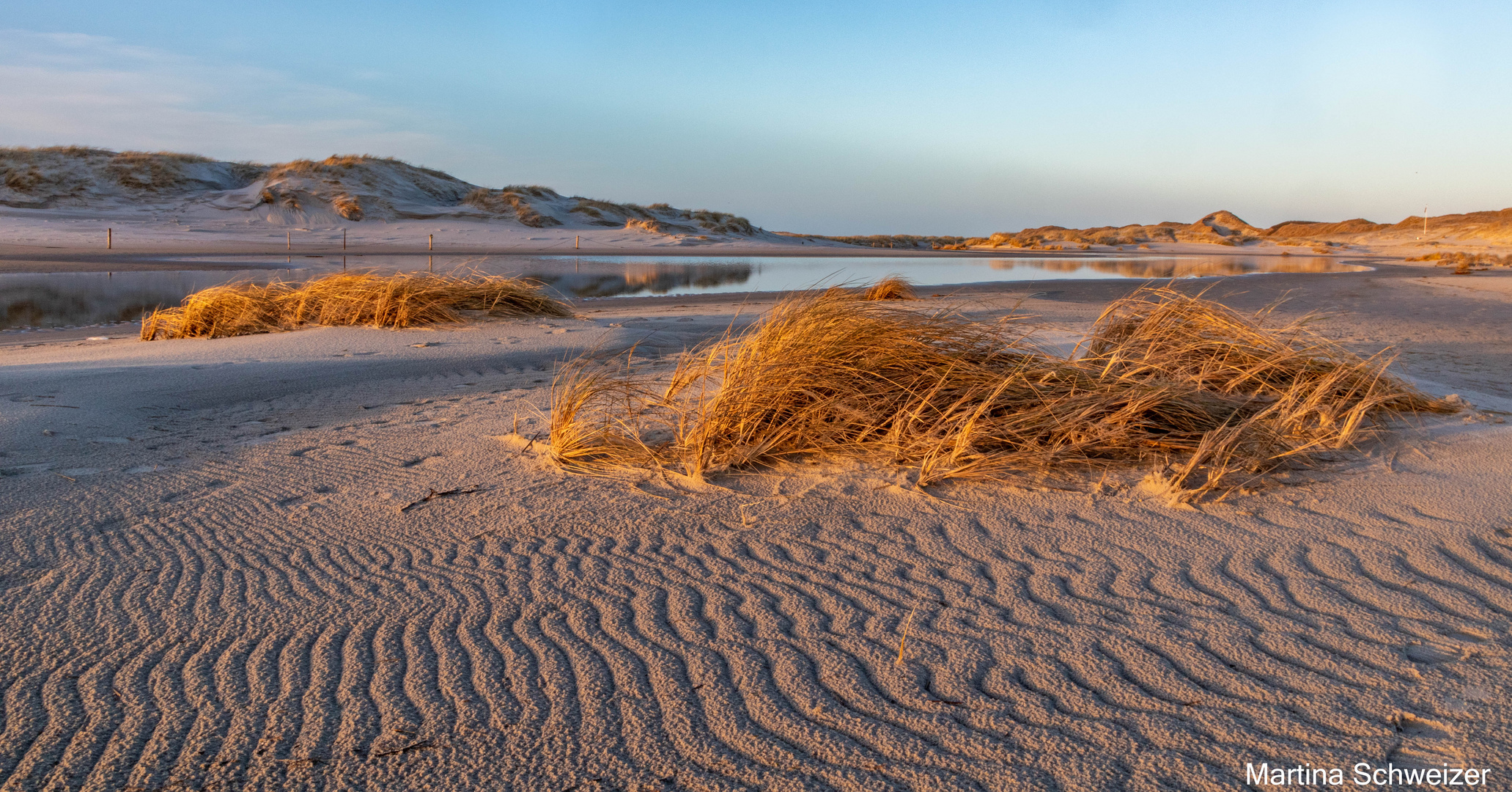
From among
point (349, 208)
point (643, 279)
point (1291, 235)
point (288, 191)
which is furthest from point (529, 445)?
point (1291, 235)

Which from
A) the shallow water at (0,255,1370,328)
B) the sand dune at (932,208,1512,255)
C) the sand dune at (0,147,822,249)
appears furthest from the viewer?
the sand dune at (932,208,1512,255)

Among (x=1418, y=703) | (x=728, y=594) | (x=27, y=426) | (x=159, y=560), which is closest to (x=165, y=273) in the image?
(x=27, y=426)

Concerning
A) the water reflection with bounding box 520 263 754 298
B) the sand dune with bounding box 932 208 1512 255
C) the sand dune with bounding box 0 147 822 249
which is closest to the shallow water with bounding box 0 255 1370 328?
the water reflection with bounding box 520 263 754 298

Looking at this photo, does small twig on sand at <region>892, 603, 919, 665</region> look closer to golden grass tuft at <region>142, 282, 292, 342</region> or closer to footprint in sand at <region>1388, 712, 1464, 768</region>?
footprint in sand at <region>1388, 712, 1464, 768</region>

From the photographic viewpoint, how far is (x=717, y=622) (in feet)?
7.06

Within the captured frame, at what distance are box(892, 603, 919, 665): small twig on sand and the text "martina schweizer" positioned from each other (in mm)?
695

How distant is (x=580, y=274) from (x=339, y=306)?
12870 millimetres

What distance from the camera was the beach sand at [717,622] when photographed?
5.23 ft

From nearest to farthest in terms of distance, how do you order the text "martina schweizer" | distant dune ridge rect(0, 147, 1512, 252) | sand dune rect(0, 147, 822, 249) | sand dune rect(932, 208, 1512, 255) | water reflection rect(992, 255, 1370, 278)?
the text "martina schweizer"
water reflection rect(992, 255, 1370, 278)
sand dune rect(0, 147, 822, 249)
distant dune ridge rect(0, 147, 1512, 252)
sand dune rect(932, 208, 1512, 255)

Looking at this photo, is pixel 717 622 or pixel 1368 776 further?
pixel 717 622

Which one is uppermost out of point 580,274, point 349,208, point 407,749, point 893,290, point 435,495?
point 349,208

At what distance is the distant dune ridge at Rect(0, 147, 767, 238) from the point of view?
36.7 metres

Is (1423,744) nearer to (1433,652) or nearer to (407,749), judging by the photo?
A: (1433,652)

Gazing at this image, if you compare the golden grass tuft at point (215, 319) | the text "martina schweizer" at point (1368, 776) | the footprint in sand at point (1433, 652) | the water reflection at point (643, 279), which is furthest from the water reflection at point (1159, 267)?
the text "martina schweizer" at point (1368, 776)
